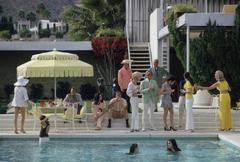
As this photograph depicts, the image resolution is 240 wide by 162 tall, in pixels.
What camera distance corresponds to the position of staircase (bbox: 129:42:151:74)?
2712 centimetres

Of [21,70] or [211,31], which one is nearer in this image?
[21,70]

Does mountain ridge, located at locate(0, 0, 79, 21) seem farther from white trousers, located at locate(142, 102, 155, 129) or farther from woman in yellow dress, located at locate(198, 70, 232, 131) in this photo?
woman in yellow dress, located at locate(198, 70, 232, 131)

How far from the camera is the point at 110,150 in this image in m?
13.9

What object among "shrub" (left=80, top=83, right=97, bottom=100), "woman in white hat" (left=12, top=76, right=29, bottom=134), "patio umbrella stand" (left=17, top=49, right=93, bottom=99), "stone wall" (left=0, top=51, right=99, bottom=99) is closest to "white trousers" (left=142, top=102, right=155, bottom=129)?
"patio umbrella stand" (left=17, top=49, right=93, bottom=99)

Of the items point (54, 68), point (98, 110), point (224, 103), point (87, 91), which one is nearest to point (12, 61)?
point (87, 91)

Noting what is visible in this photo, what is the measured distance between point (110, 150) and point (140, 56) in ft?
48.2

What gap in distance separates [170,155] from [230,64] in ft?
24.7

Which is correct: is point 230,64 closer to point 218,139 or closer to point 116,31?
point 218,139

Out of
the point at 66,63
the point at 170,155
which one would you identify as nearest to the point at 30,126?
the point at 66,63

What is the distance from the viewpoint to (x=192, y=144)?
1490 cm

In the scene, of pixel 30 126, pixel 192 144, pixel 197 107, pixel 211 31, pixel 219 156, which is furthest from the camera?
pixel 197 107

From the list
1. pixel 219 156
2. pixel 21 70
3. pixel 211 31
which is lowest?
pixel 219 156

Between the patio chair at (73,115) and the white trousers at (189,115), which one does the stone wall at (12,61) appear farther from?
the white trousers at (189,115)

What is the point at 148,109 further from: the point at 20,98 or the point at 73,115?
the point at 20,98
